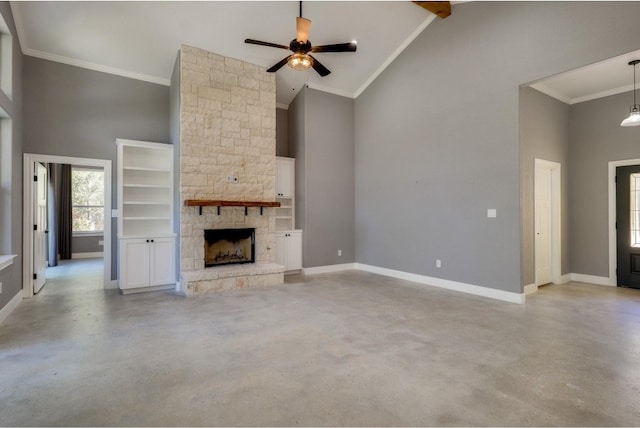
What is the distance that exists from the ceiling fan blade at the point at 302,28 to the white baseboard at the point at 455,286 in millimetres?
4287

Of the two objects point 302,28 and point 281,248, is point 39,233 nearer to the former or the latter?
point 281,248

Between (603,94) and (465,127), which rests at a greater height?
(603,94)

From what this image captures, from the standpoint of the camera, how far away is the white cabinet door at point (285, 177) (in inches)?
264

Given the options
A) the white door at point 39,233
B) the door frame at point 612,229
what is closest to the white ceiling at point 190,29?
the white door at point 39,233

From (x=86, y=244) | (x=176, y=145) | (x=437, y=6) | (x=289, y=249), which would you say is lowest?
(x=86, y=244)

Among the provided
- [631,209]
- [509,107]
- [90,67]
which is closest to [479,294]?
[509,107]

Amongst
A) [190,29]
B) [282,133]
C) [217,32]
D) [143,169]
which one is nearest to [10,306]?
[143,169]

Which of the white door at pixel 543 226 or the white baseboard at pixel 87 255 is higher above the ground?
the white door at pixel 543 226

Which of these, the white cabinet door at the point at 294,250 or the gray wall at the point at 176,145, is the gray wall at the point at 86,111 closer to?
the gray wall at the point at 176,145

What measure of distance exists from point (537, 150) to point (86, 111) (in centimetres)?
749

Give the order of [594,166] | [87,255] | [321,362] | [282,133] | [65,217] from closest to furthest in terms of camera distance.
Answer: [321,362]
[594,166]
[282,133]
[65,217]
[87,255]

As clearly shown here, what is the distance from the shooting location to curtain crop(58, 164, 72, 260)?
28.7ft

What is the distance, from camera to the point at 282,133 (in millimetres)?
7301

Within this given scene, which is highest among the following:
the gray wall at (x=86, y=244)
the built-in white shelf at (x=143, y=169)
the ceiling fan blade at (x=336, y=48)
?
the ceiling fan blade at (x=336, y=48)
